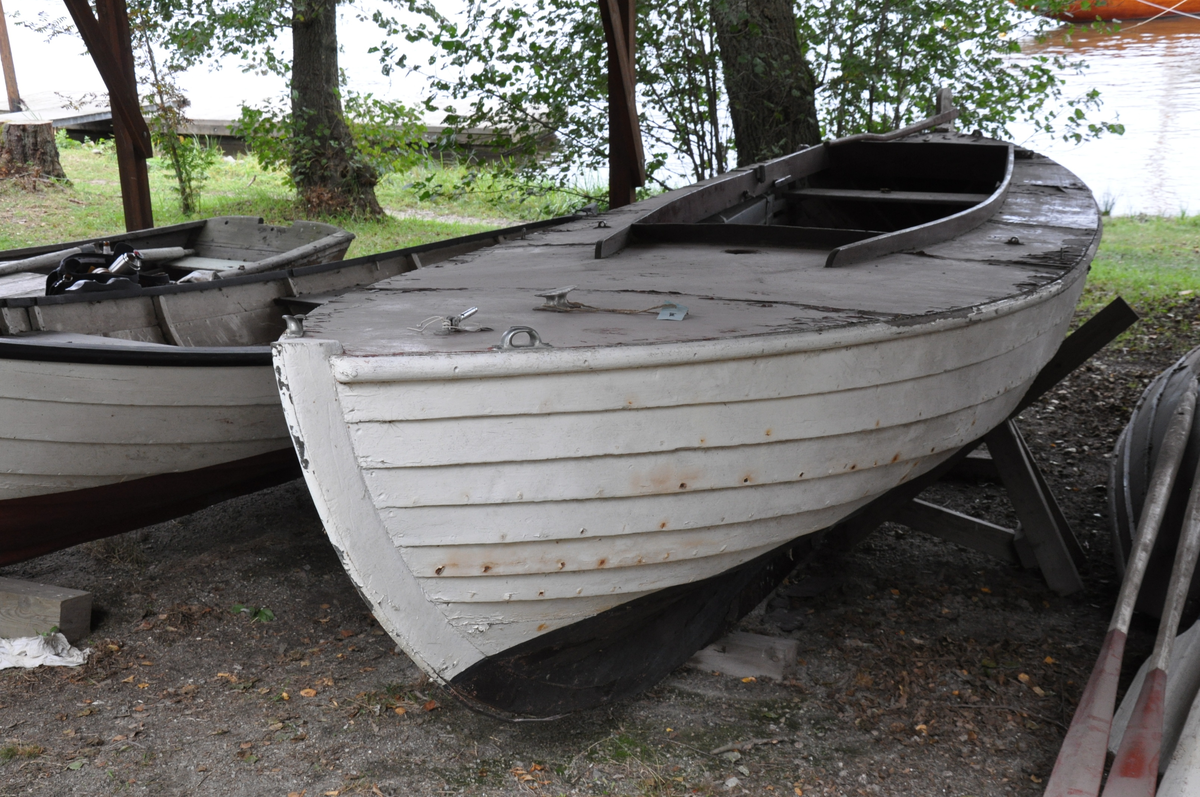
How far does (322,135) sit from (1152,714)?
9463 mm

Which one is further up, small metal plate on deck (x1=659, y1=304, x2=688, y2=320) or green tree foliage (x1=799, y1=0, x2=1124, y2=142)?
green tree foliage (x1=799, y1=0, x2=1124, y2=142)

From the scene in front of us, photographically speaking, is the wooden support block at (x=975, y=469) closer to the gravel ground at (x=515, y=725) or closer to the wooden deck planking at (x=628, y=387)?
the gravel ground at (x=515, y=725)

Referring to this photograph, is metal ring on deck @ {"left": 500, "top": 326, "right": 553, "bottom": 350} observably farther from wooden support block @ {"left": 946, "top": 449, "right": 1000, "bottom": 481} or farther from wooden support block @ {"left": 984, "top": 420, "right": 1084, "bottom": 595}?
wooden support block @ {"left": 946, "top": 449, "right": 1000, "bottom": 481}

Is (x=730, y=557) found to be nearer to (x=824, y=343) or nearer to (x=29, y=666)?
(x=824, y=343)

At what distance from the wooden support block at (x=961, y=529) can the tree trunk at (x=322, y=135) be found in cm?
779

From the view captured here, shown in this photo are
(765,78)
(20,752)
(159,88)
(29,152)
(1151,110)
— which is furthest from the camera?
(1151,110)

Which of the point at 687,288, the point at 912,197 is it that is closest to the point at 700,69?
the point at 912,197

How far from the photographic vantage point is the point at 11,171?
10.5 m

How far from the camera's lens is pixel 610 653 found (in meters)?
2.59

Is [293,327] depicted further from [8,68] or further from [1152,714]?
[8,68]

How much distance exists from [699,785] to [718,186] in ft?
8.35

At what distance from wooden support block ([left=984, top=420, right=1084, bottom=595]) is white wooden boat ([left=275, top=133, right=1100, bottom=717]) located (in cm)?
62

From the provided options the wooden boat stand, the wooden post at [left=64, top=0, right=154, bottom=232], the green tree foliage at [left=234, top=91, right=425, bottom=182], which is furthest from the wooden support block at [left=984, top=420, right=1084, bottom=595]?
the green tree foliage at [left=234, top=91, right=425, bottom=182]

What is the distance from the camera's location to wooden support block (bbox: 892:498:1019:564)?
Answer: 3.59 meters
